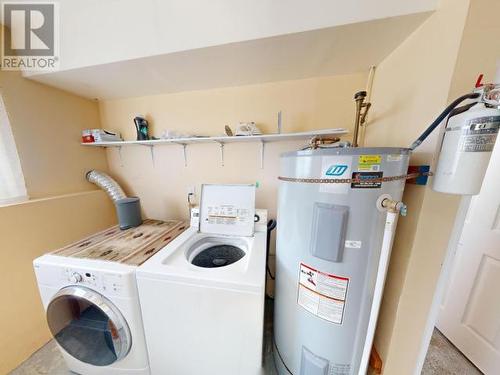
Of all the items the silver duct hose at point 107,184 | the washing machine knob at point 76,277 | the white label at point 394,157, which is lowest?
the washing machine knob at point 76,277

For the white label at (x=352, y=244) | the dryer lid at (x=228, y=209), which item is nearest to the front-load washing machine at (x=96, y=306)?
the dryer lid at (x=228, y=209)

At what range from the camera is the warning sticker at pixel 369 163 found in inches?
27.7

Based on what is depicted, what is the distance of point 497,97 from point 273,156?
1.20m

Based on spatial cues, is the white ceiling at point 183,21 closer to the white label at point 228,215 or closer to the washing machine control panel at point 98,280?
the white label at point 228,215

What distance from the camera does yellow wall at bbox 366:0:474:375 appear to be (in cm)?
71

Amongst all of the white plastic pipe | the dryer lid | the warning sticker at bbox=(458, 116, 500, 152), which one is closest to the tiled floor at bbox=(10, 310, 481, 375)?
the white plastic pipe

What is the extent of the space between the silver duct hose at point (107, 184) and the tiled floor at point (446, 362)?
296cm

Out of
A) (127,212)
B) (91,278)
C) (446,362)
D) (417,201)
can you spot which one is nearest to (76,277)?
(91,278)

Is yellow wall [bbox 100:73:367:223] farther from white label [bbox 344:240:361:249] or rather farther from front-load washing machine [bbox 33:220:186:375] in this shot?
white label [bbox 344:240:361:249]

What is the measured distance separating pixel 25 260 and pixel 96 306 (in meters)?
0.89

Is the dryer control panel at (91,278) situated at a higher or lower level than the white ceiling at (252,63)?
lower

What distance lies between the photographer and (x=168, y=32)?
3.37ft

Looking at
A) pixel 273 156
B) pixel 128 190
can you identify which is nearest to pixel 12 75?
pixel 128 190

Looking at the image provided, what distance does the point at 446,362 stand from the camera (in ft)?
4.28
